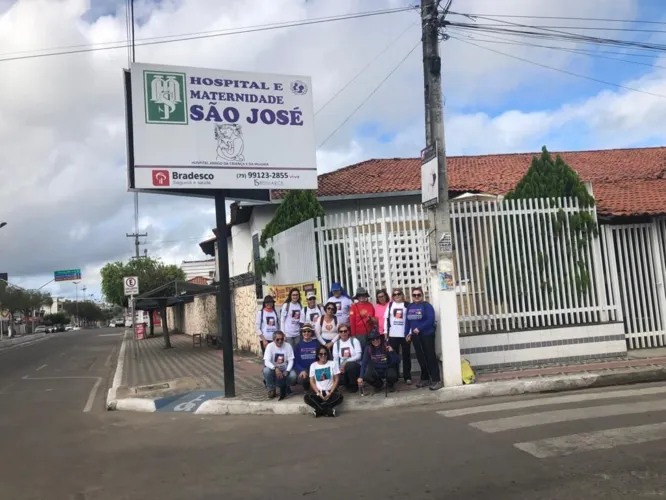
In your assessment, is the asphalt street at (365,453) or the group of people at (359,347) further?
the group of people at (359,347)

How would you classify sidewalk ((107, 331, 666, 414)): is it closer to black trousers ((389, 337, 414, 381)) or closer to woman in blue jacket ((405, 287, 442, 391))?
black trousers ((389, 337, 414, 381))

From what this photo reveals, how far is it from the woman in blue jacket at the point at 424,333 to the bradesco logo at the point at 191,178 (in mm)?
3841

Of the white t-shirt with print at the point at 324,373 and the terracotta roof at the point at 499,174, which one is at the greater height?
the terracotta roof at the point at 499,174

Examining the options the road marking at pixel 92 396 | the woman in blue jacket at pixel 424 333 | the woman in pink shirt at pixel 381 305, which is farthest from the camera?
the road marking at pixel 92 396

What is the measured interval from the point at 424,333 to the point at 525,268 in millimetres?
2658

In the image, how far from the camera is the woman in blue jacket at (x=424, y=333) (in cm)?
894

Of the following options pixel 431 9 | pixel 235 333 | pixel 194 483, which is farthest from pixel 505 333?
pixel 235 333

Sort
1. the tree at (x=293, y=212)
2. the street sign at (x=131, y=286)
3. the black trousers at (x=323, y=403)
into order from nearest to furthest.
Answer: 1. the black trousers at (x=323, y=403)
2. the tree at (x=293, y=212)
3. the street sign at (x=131, y=286)

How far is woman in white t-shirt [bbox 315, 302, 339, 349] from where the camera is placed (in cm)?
918

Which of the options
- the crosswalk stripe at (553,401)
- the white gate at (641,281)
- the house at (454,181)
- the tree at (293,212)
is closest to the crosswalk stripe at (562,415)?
the crosswalk stripe at (553,401)

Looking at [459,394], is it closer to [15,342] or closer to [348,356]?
[348,356]

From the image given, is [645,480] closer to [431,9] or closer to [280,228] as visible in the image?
[431,9]

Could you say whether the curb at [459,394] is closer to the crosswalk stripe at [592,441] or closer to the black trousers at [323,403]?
the black trousers at [323,403]

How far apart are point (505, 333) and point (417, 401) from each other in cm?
262
